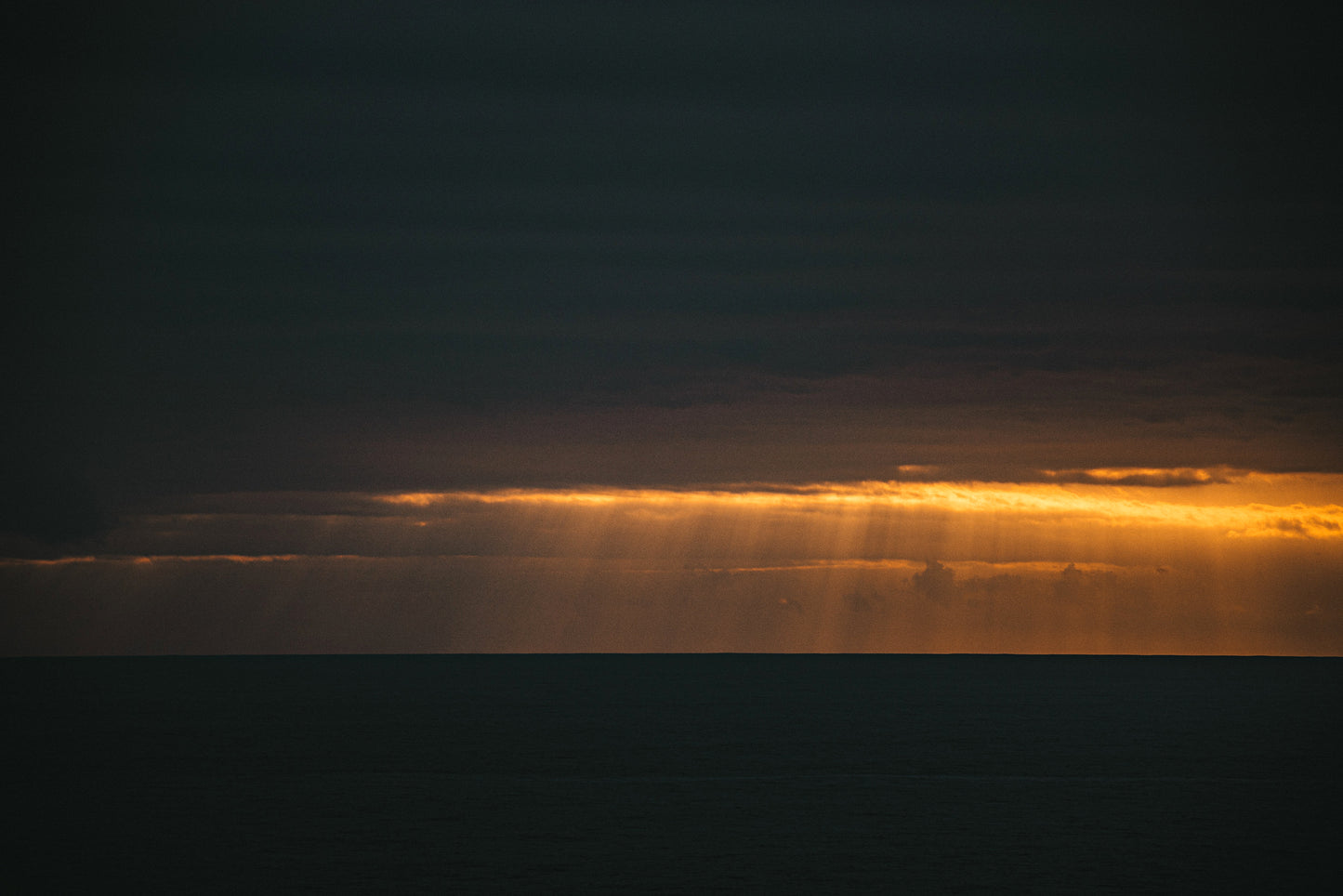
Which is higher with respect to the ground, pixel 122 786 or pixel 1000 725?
pixel 1000 725

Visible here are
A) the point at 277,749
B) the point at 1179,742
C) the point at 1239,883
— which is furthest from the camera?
the point at 1179,742

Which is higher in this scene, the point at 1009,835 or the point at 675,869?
the point at 1009,835

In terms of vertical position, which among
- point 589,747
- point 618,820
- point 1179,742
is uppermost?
point 1179,742

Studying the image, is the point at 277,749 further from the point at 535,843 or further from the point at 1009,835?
the point at 1009,835

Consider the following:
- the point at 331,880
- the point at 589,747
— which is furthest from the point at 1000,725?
the point at 331,880

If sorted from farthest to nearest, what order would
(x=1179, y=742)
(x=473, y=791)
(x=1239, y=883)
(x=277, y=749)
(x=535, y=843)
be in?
1. (x=1179, y=742)
2. (x=277, y=749)
3. (x=473, y=791)
4. (x=535, y=843)
5. (x=1239, y=883)

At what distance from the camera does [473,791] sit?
87250 millimetres

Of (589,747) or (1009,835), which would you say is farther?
(589,747)

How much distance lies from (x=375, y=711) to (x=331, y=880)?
408 ft

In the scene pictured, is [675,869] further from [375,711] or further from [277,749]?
[375,711]

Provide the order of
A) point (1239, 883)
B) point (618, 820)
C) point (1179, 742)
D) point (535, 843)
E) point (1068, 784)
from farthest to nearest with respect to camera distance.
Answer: point (1179, 742), point (1068, 784), point (618, 820), point (535, 843), point (1239, 883)

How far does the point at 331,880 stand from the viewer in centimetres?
5684

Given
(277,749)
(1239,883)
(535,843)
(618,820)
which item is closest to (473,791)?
(618,820)

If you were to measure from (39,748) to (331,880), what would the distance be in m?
75.7
